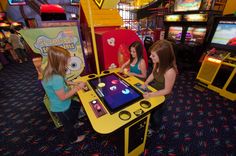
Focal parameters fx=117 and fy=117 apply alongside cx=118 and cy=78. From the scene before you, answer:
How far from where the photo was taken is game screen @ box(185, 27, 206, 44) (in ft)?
10.8

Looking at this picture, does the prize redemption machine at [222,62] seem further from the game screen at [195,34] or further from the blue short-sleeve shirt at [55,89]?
the blue short-sleeve shirt at [55,89]

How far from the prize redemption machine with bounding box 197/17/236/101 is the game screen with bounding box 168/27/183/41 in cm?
97

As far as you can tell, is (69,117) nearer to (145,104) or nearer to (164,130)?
(145,104)

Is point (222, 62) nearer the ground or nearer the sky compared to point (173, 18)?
nearer the ground

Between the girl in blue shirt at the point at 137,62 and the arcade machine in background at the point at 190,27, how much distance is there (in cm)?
255

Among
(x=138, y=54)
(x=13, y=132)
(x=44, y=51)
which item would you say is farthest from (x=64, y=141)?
(x=138, y=54)

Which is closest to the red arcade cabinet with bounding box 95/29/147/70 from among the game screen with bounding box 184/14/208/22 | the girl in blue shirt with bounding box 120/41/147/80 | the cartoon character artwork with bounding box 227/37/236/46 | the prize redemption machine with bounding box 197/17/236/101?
the girl in blue shirt with bounding box 120/41/147/80

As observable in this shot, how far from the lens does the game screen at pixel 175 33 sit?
3.84 metres

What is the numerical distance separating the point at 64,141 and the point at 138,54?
1748mm

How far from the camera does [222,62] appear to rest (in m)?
2.51

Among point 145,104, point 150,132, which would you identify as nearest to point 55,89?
point 145,104

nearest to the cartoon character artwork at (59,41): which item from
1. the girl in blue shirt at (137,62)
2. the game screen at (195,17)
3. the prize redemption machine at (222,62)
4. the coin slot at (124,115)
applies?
the girl in blue shirt at (137,62)

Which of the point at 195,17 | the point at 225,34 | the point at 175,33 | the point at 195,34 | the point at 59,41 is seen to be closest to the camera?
the point at 59,41

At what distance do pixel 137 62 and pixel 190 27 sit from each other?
2818 mm
